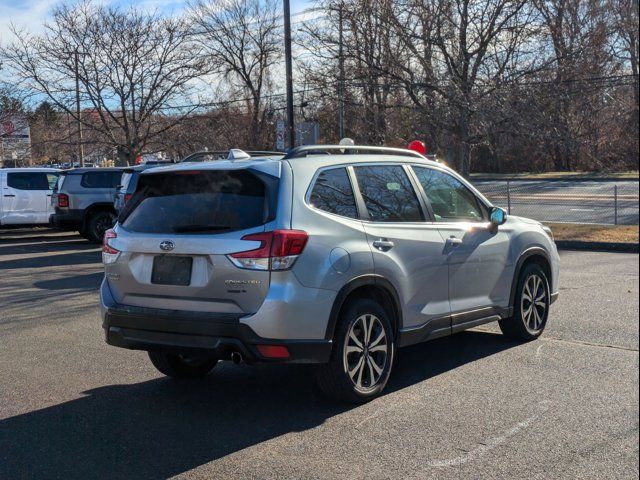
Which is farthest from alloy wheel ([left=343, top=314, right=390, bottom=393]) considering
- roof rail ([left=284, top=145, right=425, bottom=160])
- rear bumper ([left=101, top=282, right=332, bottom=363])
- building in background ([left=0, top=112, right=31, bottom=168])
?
building in background ([left=0, top=112, right=31, bottom=168])

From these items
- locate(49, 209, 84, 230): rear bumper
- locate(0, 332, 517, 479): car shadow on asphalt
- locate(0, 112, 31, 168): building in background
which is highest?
locate(0, 112, 31, 168): building in background

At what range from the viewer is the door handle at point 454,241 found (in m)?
5.92

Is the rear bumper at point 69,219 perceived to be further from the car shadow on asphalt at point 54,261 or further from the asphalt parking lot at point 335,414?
the asphalt parking lot at point 335,414

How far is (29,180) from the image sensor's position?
19.9 metres

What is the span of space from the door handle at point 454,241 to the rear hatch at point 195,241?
1743 mm

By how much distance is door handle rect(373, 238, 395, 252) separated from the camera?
5250mm

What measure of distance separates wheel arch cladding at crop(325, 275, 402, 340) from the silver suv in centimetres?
1

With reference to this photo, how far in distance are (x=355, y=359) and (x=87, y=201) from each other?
14.0 meters

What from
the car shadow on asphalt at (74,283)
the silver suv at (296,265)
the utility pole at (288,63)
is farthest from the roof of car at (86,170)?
the silver suv at (296,265)

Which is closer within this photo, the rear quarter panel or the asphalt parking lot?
the asphalt parking lot

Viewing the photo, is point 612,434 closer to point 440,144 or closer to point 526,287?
point 526,287

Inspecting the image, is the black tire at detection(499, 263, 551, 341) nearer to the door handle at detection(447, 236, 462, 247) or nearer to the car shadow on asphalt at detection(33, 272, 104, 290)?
the door handle at detection(447, 236, 462, 247)

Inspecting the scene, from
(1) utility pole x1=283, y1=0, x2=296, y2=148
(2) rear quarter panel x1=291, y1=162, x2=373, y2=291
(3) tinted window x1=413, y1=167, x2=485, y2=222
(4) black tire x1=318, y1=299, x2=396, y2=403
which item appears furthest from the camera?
(1) utility pole x1=283, y1=0, x2=296, y2=148

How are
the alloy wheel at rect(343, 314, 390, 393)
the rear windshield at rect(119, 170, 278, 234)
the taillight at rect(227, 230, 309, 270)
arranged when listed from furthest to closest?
1. the alloy wheel at rect(343, 314, 390, 393)
2. the rear windshield at rect(119, 170, 278, 234)
3. the taillight at rect(227, 230, 309, 270)
